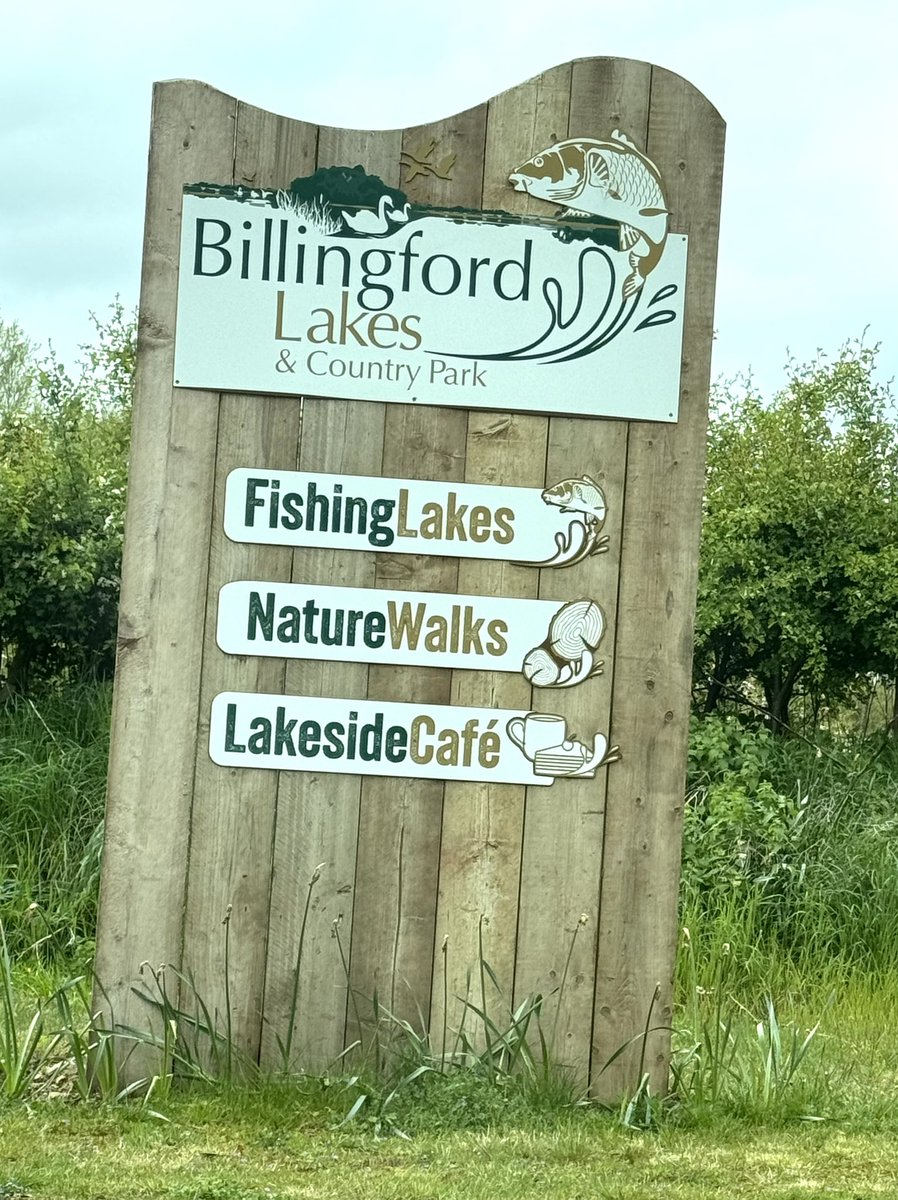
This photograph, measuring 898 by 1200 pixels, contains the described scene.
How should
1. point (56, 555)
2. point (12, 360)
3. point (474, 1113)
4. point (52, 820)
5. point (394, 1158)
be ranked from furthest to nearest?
point (12, 360)
point (56, 555)
point (52, 820)
point (474, 1113)
point (394, 1158)

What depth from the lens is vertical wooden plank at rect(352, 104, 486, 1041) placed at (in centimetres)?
421

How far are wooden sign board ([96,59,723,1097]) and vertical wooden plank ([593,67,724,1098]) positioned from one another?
0.4 inches

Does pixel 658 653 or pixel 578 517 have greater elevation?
pixel 578 517

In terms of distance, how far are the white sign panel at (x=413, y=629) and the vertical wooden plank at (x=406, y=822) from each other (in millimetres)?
64

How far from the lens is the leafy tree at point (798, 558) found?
8.94 meters

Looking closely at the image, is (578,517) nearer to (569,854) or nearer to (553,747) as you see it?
(553,747)

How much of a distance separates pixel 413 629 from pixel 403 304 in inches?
40.8

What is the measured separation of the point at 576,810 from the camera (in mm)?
4262

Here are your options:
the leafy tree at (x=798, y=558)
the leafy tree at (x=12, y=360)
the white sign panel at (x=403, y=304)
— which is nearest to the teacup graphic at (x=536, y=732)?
the white sign panel at (x=403, y=304)

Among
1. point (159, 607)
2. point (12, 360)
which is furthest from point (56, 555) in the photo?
point (12, 360)

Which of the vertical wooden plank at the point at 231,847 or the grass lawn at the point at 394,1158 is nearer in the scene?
the grass lawn at the point at 394,1158

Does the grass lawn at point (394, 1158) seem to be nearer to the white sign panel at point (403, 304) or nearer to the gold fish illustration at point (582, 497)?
the gold fish illustration at point (582, 497)

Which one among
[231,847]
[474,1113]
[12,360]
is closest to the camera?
[474,1113]

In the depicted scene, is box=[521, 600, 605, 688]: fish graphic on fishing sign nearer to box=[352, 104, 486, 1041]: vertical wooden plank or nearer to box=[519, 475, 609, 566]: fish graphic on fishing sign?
box=[519, 475, 609, 566]: fish graphic on fishing sign
